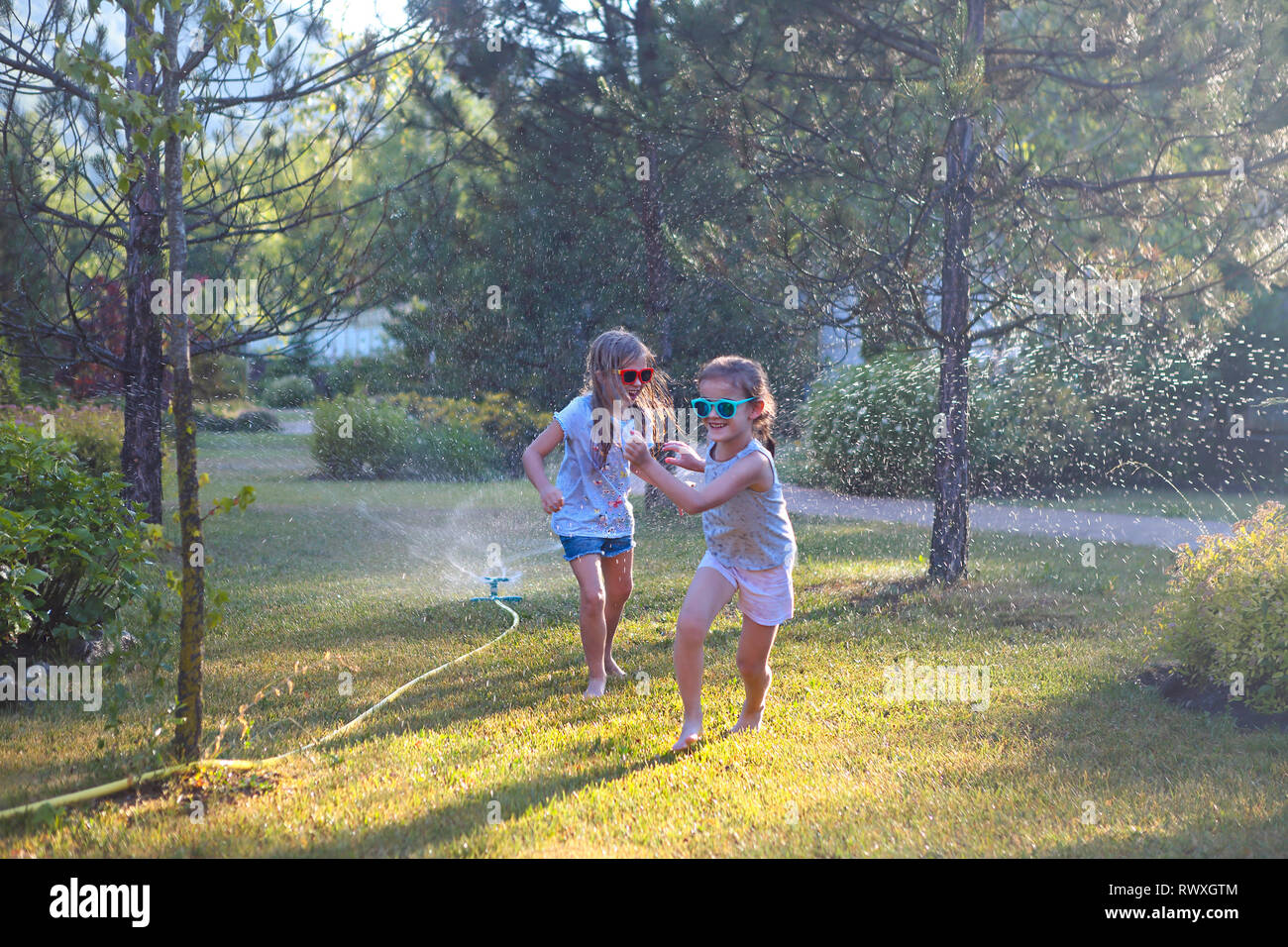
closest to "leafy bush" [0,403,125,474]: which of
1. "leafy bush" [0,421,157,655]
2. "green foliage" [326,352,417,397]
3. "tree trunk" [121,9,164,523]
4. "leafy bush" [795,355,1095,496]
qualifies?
"tree trunk" [121,9,164,523]

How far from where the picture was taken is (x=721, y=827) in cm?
338

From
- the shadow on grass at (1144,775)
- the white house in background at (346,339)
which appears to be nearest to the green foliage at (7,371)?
the white house in background at (346,339)

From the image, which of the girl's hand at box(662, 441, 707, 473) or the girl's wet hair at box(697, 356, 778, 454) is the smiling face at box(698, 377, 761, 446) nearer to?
the girl's wet hair at box(697, 356, 778, 454)

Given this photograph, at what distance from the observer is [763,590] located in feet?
14.2

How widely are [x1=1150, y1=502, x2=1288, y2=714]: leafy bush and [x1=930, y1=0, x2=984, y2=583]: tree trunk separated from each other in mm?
2749

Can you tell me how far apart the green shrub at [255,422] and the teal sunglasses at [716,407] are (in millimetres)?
22248

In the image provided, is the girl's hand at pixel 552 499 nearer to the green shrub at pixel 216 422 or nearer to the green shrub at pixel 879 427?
the green shrub at pixel 879 427

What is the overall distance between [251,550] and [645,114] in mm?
5730

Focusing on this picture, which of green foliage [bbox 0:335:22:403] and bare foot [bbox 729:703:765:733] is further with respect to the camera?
green foliage [bbox 0:335:22:403]

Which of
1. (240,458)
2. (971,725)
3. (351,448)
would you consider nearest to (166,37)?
(971,725)

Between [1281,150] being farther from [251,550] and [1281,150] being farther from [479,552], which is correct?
[251,550]

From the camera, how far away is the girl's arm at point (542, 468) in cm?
473

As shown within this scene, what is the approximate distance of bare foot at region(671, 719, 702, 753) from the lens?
168 inches

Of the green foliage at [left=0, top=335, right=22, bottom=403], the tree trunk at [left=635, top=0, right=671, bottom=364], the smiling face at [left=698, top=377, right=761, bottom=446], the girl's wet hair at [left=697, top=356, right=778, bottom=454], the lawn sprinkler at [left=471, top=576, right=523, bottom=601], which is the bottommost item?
the lawn sprinkler at [left=471, top=576, right=523, bottom=601]
